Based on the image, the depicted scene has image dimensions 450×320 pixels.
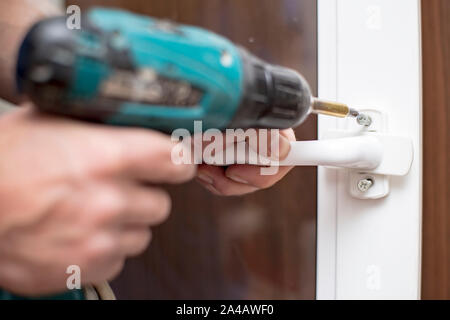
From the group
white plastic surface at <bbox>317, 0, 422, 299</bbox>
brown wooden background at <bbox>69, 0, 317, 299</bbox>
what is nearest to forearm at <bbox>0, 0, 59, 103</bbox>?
brown wooden background at <bbox>69, 0, 317, 299</bbox>

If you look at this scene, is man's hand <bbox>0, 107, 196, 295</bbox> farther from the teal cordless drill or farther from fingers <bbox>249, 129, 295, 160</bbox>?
fingers <bbox>249, 129, 295, 160</bbox>

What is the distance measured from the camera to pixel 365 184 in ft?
1.42

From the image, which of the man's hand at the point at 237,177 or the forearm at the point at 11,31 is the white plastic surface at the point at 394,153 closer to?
the man's hand at the point at 237,177

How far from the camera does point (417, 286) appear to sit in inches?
16.6

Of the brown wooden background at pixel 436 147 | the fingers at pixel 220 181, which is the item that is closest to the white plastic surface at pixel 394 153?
the brown wooden background at pixel 436 147

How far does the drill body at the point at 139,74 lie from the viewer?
0.66 feet

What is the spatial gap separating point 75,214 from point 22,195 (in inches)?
1.1

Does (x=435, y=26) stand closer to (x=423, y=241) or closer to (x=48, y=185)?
(x=423, y=241)

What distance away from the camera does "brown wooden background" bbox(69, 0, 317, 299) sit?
478 mm

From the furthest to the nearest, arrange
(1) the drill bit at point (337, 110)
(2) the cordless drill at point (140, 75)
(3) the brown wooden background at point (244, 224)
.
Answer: (3) the brown wooden background at point (244, 224)
(1) the drill bit at point (337, 110)
(2) the cordless drill at point (140, 75)

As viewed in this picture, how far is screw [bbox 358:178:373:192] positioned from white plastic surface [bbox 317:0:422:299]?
0.02m

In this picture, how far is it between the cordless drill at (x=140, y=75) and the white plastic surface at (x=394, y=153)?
0.19 metres

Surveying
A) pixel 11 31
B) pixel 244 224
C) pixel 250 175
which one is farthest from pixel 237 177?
pixel 11 31
